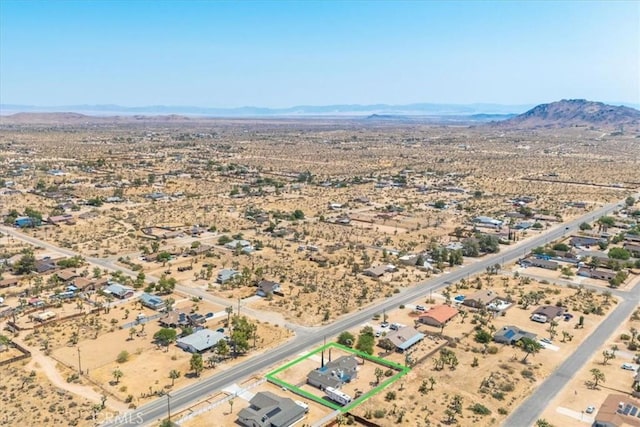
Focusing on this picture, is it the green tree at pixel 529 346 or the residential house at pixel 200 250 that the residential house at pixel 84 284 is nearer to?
the residential house at pixel 200 250

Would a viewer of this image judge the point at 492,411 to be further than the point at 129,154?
No

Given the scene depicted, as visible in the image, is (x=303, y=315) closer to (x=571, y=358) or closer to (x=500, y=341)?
(x=500, y=341)

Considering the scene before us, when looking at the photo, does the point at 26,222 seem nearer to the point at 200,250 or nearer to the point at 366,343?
the point at 200,250

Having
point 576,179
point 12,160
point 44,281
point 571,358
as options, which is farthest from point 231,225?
point 12,160

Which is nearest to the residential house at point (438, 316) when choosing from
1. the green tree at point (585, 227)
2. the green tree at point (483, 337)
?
the green tree at point (483, 337)

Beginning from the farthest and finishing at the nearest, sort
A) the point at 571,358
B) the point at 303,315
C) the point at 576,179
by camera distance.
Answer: the point at 576,179 < the point at 303,315 < the point at 571,358
